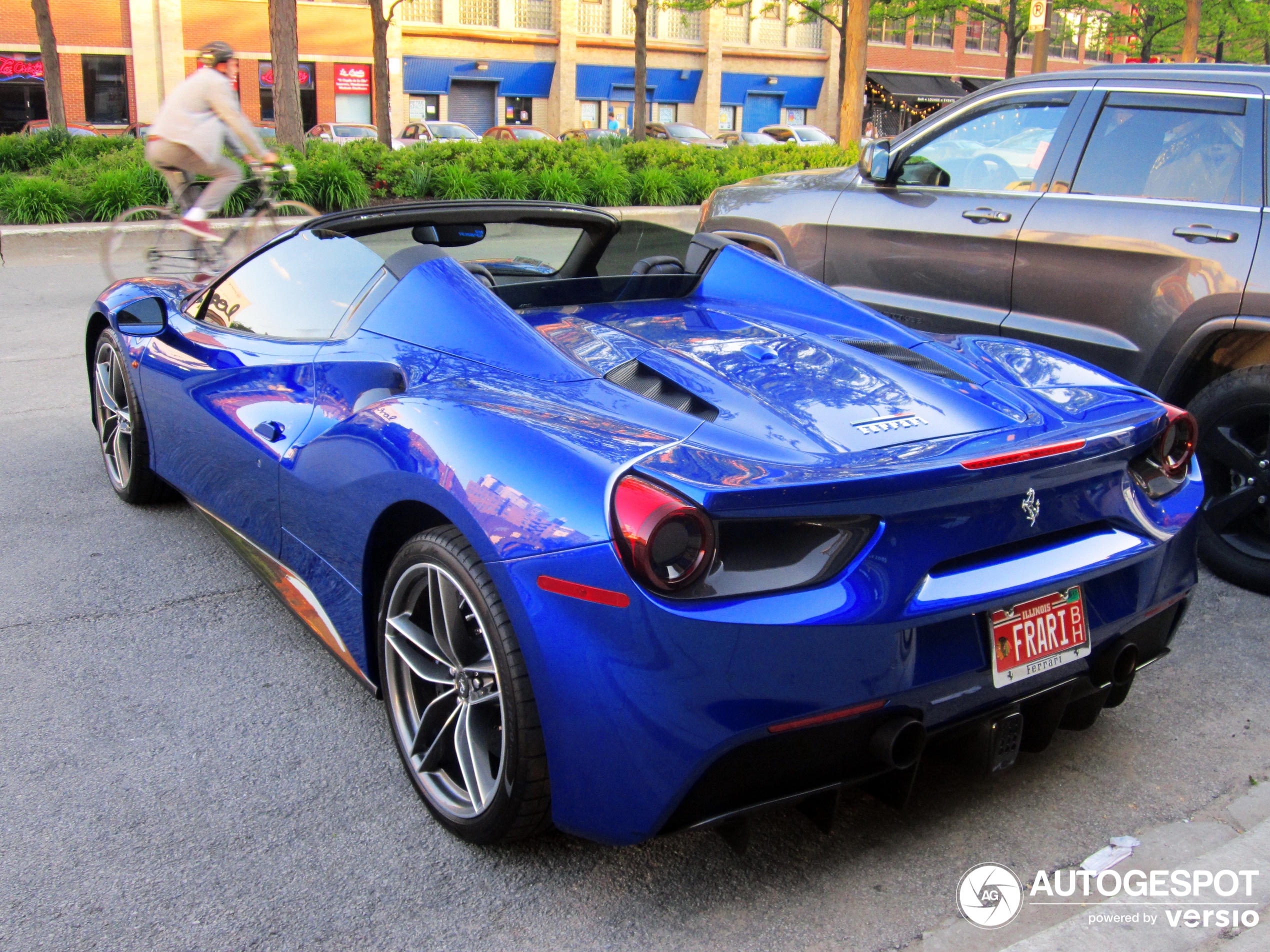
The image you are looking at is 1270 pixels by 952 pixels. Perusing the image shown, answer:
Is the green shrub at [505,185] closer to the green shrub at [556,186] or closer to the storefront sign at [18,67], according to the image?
the green shrub at [556,186]

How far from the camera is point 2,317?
906cm

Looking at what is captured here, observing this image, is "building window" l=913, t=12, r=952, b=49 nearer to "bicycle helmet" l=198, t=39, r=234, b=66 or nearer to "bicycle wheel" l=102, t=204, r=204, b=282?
"bicycle helmet" l=198, t=39, r=234, b=66

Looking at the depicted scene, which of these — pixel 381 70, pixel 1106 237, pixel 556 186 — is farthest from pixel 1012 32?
pixel 1106 237

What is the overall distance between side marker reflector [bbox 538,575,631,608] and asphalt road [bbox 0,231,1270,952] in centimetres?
72

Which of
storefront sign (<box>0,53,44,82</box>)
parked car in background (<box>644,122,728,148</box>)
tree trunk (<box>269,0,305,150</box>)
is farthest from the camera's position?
storefront sign (<box>0,53,44,82</box>)

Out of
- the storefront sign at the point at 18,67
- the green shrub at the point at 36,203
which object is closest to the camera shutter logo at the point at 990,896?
the green shrub at the point at 36,203

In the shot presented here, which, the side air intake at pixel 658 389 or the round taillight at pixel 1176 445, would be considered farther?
the round taillight at pixel 1176 445

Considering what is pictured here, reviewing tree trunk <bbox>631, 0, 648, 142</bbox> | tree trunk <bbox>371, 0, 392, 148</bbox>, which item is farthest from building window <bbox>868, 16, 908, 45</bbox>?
tree trunk <bbox>371, 0, 392, 148</bbox>

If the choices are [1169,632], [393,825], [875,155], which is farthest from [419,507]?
[875,155]

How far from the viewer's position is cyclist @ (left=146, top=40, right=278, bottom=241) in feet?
30.0

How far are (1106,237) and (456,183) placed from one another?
1167cm

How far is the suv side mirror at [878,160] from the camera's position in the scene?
566 centimetres

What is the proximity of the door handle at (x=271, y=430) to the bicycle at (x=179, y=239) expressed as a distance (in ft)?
18.6

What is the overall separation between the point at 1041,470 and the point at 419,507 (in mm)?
1381
